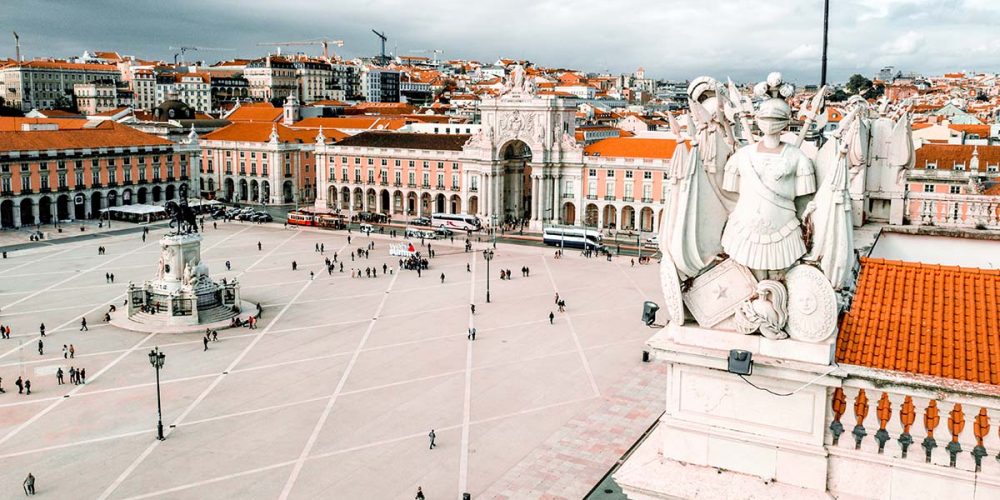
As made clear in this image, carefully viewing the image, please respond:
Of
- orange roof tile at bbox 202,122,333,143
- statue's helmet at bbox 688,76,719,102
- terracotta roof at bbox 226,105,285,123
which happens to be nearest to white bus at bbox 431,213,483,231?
orange roof tile at bbox 202,122,333,143

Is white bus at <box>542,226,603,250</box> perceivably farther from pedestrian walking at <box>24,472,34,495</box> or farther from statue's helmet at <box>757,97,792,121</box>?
statue's helmet at <box>757,97,792,121</box>

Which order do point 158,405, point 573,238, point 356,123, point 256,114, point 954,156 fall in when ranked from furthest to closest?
point 256,114, point 356,123, point 573,238, point 954,156, point 158,405

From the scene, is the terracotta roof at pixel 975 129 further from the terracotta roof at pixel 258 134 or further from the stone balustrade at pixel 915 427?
the stone balustrade at pixel 915 427

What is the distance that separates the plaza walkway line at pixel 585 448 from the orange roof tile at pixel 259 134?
80071 mm

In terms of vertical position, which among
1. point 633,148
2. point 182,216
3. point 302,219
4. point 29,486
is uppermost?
point 633,148

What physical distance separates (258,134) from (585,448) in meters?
87.9

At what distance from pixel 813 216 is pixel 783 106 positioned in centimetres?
124

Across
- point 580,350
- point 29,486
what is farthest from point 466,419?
point 29,486

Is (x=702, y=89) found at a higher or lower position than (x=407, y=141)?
lower

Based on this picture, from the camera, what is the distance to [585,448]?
29.1 m

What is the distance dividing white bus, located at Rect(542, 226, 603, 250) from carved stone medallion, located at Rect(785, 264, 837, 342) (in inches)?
2554

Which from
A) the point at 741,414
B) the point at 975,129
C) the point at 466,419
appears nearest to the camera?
the point at 741,414

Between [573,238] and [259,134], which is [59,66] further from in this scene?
[573,238]

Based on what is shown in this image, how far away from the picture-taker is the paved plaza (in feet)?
89.4
